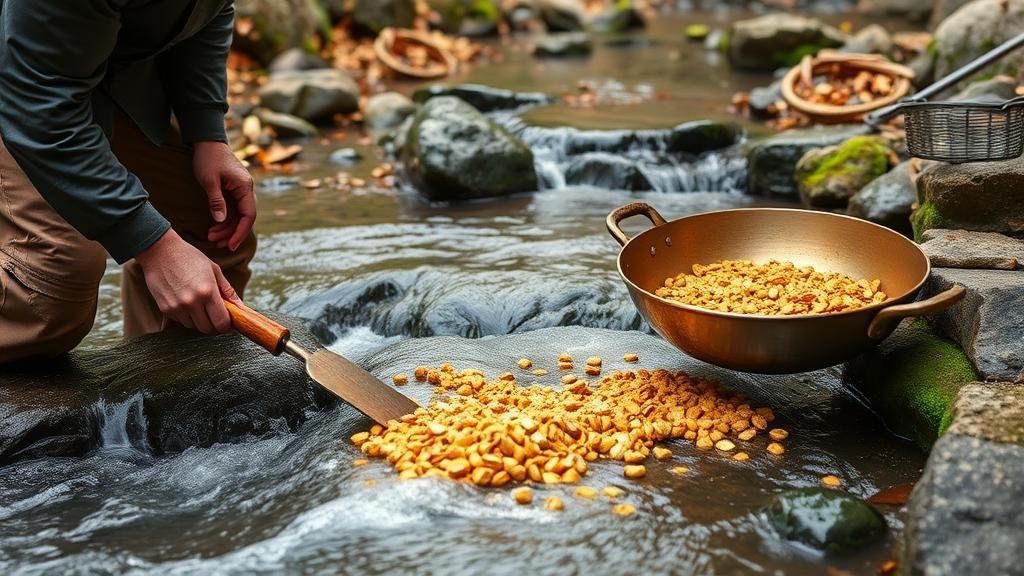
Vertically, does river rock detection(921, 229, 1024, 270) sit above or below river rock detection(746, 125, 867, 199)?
above

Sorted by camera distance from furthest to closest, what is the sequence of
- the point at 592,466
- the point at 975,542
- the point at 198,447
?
1. the point at 198,447
2. the point at 592,466
3. the point at 975,542

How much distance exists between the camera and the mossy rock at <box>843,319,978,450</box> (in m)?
2.94

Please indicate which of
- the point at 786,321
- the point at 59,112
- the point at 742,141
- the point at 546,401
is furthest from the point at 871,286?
the point at 742,141

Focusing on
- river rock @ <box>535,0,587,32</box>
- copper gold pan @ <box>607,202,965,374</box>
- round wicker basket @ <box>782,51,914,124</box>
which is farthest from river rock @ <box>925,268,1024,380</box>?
river rock @ <box>535,0,587,32</box>

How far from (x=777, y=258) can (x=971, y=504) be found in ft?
5.34

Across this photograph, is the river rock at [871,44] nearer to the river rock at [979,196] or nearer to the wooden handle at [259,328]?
the river rock at [979,196]

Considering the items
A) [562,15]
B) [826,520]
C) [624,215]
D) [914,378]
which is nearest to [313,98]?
[624,215]

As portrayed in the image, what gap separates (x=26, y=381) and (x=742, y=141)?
18.2 ft

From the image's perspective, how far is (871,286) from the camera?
3311 mm

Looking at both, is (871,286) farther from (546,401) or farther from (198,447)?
(198,447)

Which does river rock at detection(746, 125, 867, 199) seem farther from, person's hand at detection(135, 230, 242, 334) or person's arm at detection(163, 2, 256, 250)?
person's hand at detection(135, 230, 242, 334)

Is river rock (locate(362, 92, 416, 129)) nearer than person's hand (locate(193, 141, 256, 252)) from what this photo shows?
No

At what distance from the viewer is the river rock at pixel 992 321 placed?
2875mm

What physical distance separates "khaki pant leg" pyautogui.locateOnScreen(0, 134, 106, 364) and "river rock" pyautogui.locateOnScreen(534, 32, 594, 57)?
926 cm
